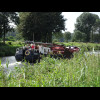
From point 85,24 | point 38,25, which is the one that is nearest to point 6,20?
point 38,25

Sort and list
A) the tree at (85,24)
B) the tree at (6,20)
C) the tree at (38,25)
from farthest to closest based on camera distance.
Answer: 1. the tree at (6,20)
2. the tree at (38,25)
3. the tree at (85,24)

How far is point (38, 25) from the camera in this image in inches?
610

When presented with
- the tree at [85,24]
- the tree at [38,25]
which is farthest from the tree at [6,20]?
the tree at [85,24]

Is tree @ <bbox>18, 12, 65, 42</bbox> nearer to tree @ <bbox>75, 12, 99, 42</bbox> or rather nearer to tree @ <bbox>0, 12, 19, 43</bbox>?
tree @ <bbox>0, 12, 19, 43</bbox>

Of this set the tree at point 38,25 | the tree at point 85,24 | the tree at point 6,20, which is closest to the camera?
the tree at point 85,24

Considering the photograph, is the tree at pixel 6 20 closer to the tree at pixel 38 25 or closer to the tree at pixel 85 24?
the tree at pixel 38 25

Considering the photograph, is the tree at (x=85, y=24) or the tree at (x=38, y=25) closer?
the tree at (x=85, y=24)

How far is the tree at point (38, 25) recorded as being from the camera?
1479 cm

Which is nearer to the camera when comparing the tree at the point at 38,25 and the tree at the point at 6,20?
the tree at the point at 38,25

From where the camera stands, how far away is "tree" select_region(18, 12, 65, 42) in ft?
48.5
